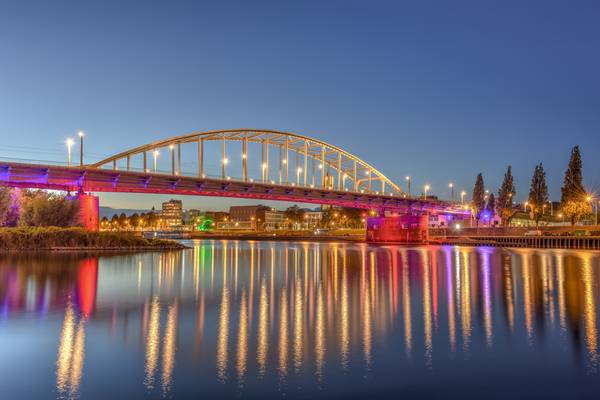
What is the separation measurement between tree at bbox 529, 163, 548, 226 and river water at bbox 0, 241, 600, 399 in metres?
83.1

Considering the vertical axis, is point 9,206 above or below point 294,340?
above

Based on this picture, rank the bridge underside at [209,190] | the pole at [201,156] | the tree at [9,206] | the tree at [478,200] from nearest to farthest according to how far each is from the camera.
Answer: the bridge underside at [209,190] → the tree at [9,206] → the pole at [201,156] → the tree at [478,200]

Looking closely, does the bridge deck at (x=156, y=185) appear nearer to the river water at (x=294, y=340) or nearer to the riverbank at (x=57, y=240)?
the riverbank at (x=57, y=240)

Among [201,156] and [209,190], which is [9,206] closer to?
[209,190]

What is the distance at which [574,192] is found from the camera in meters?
86.7

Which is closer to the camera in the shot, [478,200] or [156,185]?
[156,185]

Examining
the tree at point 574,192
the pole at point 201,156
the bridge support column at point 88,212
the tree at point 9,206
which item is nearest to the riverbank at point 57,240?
the bridge support column at point 88,212

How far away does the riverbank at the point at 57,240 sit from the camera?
1812 inches

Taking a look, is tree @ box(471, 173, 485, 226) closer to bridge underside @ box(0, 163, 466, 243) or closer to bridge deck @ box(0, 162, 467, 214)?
bridge underside @ box(0, 163, 466, 243)

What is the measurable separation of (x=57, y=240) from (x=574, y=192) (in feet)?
258

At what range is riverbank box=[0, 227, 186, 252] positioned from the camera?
4603 centimetres

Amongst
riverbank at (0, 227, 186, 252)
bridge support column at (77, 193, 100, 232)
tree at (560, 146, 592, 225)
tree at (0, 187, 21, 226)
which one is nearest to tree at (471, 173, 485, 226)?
tree at (560, 146, 592, 225)

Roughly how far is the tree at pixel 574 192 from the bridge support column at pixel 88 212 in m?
73.5

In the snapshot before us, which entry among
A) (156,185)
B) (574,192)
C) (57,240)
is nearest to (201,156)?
(156,185)
